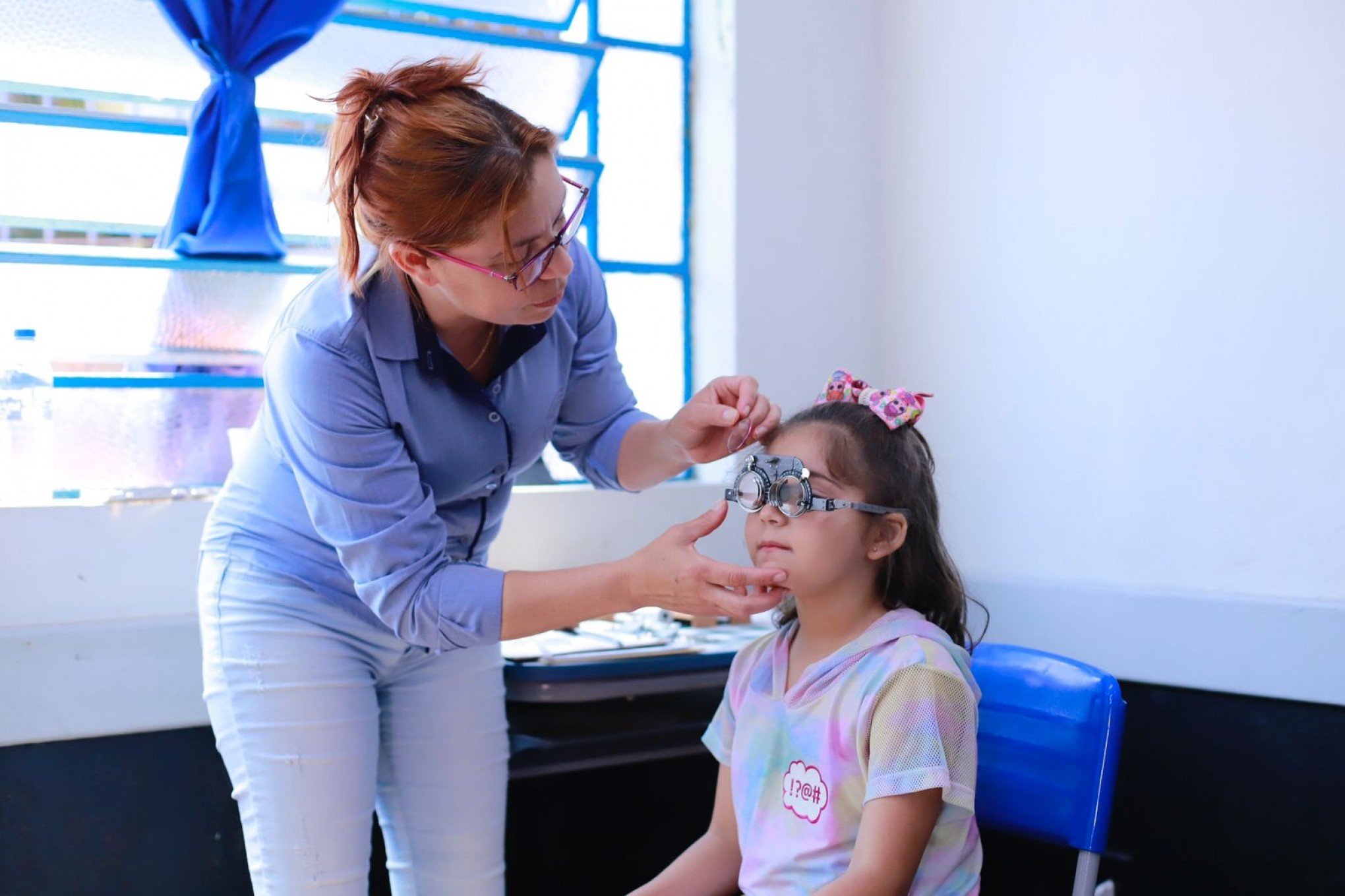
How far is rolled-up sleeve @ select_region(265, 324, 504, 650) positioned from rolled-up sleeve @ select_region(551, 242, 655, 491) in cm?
39

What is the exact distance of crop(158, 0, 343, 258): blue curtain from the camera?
2.18 metres

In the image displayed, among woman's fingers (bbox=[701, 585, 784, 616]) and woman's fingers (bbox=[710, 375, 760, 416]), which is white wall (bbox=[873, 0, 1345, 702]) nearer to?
woman's fingers (bbox=[710, 375, 760, 416])

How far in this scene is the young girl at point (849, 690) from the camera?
131 centimetres

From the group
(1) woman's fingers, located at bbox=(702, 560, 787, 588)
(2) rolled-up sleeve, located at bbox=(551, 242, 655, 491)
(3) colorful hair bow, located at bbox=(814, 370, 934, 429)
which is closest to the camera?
(1) woman's fingers, located at bbox=(702, 560, 787, 588)

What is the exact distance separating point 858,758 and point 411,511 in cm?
64

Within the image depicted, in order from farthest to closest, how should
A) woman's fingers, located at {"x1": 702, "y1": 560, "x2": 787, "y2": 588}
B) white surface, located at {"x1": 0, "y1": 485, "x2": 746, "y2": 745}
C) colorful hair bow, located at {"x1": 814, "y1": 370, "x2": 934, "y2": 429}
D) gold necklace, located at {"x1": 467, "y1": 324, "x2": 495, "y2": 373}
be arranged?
white surface, located at {"x1": 0, "y1": 485, "x2": 746, "y2": 745} < gold necklace, located at {"x1": 467, "y1": 324, "x2": 495, "y2": 373} < colorful hair bow, located at {"x1": 814, "y1": 370, "x2": 934, "y2": 429} < woman's fingers, located at {"x1": 702, "y1": 560, "x2": 787, "y2": 588}

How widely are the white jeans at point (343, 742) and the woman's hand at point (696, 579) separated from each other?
0.48m

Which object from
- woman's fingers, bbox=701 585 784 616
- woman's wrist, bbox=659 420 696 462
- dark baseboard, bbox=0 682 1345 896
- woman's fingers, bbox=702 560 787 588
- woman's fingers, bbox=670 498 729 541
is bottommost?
dark baseboard, bbox=0 682 1345 896

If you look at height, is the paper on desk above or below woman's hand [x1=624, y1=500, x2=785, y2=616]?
below

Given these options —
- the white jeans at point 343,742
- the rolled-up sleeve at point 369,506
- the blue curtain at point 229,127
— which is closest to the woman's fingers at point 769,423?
the rolled-up sleeve at point 369,506

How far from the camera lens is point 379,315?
1520mm

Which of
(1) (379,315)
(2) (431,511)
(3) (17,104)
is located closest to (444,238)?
(1) (379,315)

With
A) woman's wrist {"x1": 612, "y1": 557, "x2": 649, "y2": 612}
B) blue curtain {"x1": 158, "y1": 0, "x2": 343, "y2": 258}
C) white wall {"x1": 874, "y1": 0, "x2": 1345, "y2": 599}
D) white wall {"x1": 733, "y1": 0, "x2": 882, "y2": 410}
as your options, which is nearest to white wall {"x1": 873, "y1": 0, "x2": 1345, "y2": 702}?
white wall {"x1": 874, "y1": 0, "x2": 1345, "y2": 599}

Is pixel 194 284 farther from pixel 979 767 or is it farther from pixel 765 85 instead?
pixel 979 767
